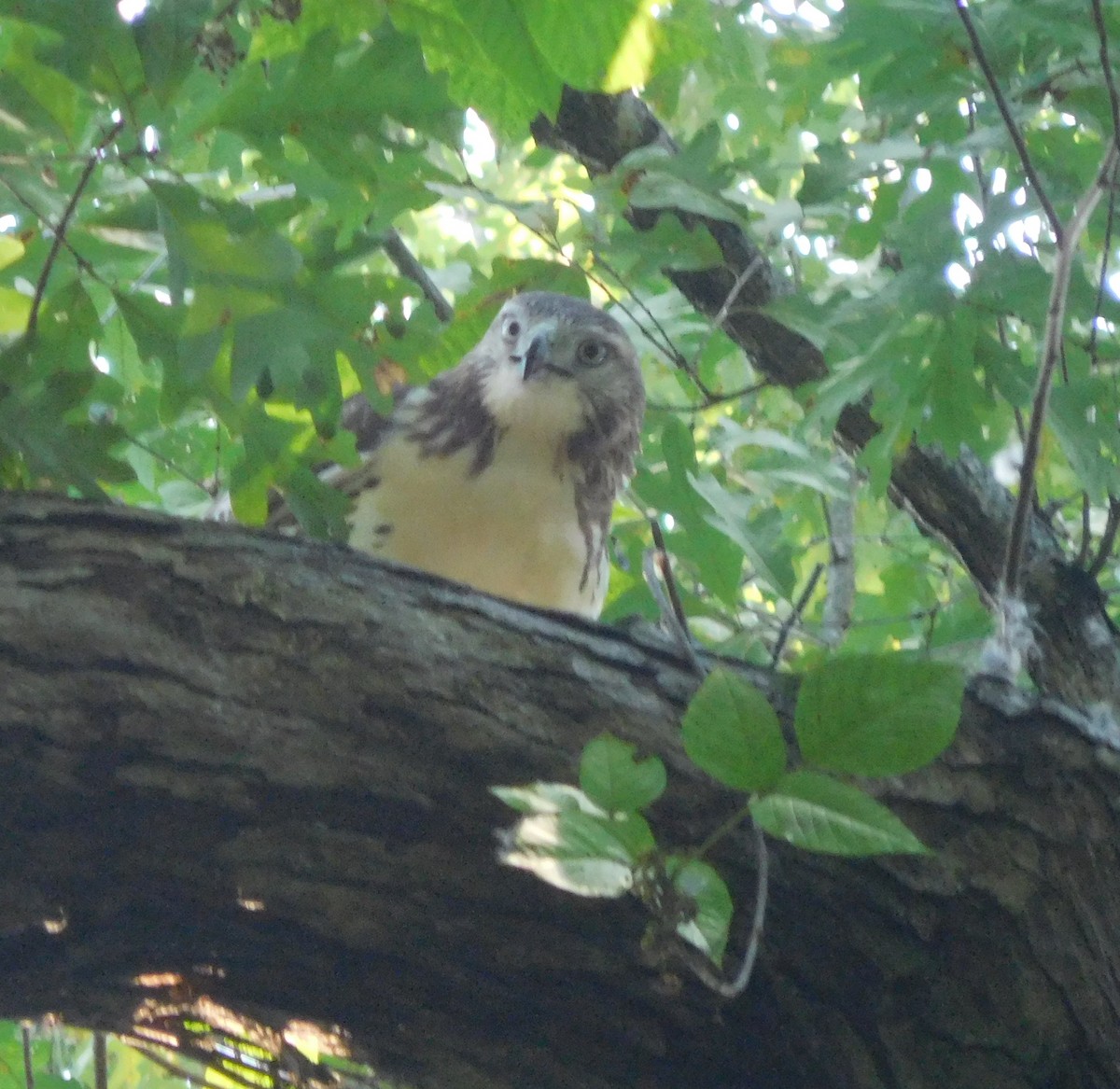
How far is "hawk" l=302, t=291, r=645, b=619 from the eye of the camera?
3352 mm

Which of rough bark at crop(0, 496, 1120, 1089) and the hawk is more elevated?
the hawk

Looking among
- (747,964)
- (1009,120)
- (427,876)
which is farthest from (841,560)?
(747,964)

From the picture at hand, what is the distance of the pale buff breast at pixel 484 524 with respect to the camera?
3312mm

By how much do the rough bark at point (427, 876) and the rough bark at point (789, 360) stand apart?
4.70 ft

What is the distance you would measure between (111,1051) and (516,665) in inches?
96.7

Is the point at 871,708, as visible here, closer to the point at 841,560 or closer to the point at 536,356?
the point at 536,356

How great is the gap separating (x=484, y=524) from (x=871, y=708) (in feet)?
6.83

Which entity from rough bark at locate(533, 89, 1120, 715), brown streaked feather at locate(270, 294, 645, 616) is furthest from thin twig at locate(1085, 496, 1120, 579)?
brown streaked feather at locate(270, 294, 645, 616)

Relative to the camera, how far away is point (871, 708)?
1.38 metres

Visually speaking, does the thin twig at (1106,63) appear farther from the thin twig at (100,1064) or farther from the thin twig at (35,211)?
the thin twig at (100,1064)

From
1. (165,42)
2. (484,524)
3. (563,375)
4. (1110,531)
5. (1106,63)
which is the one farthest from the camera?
(563,375)

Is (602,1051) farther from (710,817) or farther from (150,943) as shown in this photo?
(150,943)

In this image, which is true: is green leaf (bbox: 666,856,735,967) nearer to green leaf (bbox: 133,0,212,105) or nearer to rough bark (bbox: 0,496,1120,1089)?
rough bark (bbox: 0,496,1120,1089)

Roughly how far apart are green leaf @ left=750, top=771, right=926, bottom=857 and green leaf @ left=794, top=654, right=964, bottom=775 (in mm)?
26
